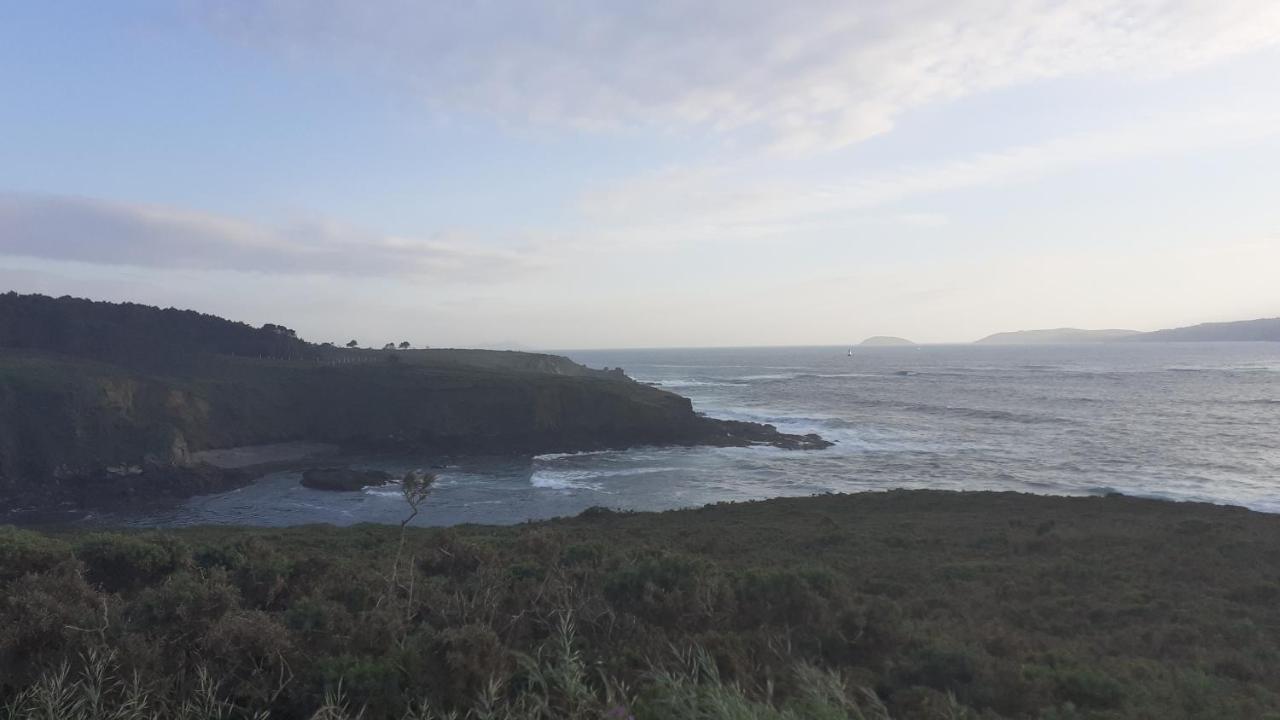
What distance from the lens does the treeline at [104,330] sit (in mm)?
58531

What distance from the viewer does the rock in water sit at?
37656mm

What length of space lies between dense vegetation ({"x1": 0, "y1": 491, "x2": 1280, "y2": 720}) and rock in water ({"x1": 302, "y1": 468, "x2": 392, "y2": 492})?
25.5 metres

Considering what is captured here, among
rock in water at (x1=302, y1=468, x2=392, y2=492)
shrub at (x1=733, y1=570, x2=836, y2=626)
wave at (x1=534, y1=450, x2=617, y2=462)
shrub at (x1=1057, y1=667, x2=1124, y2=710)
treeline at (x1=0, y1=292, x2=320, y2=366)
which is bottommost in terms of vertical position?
wave at (x1=534, y1=450, x2=617, y2=462)

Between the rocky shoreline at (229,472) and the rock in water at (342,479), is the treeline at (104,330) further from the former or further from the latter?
the rock in water at (342,479)

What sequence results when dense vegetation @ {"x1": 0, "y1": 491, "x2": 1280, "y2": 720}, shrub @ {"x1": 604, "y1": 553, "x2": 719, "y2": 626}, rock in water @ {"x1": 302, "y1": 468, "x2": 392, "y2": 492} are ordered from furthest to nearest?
rock in water @ {"x1": 302, "y1": 468, "x2": 392, "y2": 492}
shrub @ {"x1": 604, "y1": 553, "x2": 719, "y2": 626}
dense vegetation @ {"x1": 0, "y1": 491, "x2": 1280, "y2": 720}

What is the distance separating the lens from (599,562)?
1041cm

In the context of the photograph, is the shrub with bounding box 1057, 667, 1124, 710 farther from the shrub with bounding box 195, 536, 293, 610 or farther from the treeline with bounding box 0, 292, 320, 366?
the treeline with bounding box 0, 292, 320, 366

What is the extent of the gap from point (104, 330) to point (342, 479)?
3880 cm

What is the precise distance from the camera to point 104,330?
60.7 metres

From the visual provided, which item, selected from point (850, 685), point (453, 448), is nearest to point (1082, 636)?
point (850, 685)

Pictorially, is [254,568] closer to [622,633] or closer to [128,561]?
[128,561]

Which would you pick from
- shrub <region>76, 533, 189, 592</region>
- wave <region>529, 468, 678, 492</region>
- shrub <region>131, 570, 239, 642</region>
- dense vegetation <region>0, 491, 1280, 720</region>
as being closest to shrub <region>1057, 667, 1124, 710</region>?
dense vegetation <region>0, 491, 1280, 720</region>

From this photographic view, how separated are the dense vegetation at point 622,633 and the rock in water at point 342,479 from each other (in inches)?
1003

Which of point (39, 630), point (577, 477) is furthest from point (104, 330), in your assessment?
point (39, 630)
